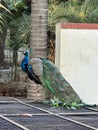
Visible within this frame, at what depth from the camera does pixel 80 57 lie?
1120cm

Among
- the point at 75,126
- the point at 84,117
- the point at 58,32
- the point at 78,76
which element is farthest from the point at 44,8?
the point at 75,126

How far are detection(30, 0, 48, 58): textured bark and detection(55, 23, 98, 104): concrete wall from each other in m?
0.74

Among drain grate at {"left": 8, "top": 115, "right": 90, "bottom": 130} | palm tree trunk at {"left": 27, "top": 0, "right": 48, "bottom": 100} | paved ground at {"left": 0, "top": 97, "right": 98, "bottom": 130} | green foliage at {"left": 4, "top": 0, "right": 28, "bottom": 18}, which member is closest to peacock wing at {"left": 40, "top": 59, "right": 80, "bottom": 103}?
paved ground at {"left": 0, "top": 97, "right": 98, "bottom": 130}

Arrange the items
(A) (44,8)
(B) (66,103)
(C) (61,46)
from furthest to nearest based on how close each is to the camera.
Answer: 1. (A) (44,8)
2. (C) (61,46)
3. (B) (66,103)

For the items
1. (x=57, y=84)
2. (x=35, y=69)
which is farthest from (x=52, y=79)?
(x=35, y=69)

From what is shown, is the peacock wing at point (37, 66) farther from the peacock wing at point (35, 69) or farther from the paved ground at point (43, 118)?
the paved ground at point (43, 118)

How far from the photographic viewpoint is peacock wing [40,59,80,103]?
9695mm

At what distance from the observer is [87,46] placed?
11.2 m

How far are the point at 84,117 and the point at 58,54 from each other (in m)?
3.60

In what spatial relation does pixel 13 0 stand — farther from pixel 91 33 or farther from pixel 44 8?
pixel 91 33

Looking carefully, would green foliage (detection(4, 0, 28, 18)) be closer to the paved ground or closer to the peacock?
the peacock

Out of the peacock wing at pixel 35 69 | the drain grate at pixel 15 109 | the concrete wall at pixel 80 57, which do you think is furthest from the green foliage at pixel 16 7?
the drain grate at pixel 15 109

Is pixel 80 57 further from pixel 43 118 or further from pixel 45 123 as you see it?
pixel 45 123

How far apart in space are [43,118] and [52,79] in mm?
2665
